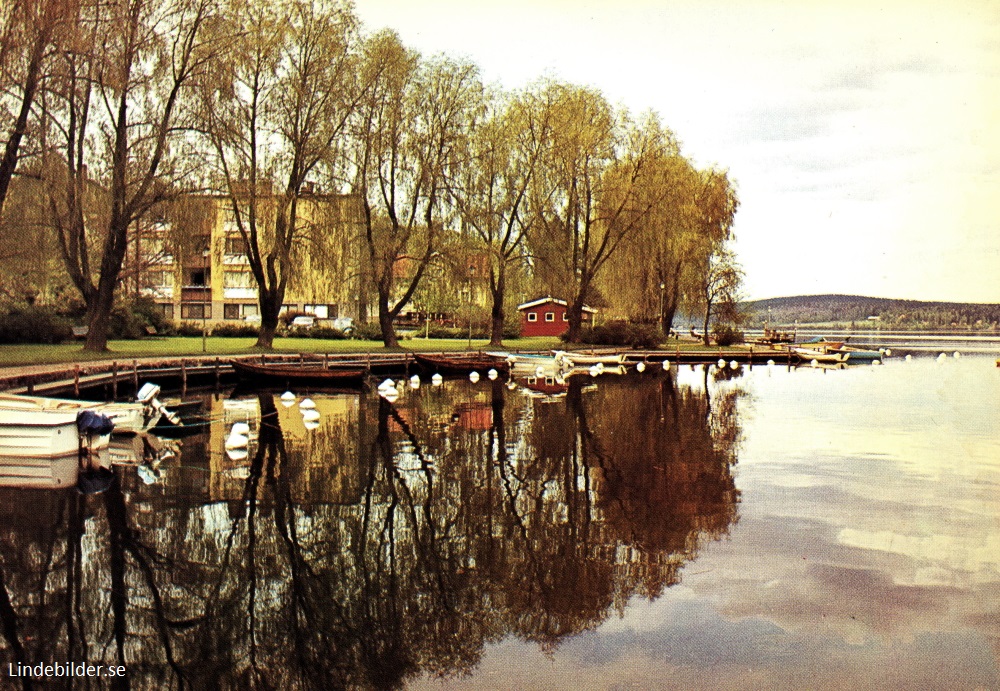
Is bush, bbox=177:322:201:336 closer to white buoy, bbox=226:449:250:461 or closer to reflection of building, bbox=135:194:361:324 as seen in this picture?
reflection of building, bbox=135:194:361:324

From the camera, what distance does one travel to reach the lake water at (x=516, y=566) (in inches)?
350

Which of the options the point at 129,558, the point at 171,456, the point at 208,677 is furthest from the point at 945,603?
the point at 171,456

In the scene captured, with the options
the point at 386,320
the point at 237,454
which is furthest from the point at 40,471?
the point at 386,320

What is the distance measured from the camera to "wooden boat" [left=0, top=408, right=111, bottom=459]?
18.8m

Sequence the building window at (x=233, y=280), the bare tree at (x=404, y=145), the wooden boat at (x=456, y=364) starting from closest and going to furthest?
the wooden boat at (x=456, y=364)
the bare tree at (x=404, y=145)
the building window at (x=233, y=280)

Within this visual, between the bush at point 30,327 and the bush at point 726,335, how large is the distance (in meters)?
49.4

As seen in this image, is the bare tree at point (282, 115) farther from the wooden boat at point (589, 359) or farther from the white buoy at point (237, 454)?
the white buoy at point (237, 454)

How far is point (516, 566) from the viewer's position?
1175 cm

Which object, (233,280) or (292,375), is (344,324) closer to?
(233,280)

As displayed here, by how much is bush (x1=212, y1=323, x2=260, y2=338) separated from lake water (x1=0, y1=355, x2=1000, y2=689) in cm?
4581

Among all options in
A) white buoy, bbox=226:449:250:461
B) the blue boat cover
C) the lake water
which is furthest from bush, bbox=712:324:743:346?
the blue boat cover

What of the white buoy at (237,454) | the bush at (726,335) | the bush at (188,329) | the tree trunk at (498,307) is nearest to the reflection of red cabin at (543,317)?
the bush at (726,335)

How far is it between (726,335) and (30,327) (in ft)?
170

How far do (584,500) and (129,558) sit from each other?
24.8 feet
